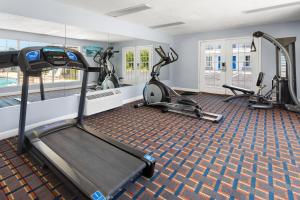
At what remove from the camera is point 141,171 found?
6.42 ft

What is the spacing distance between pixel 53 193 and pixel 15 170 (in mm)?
727

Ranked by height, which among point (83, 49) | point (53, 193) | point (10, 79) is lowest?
point (53, 193)

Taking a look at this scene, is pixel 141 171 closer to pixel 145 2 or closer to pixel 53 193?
pixel 53 193

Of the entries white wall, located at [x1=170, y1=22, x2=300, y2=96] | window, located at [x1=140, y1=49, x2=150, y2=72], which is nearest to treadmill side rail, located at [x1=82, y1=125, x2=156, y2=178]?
window, located at [x1=140, y1=49, x2=150, y2=72]

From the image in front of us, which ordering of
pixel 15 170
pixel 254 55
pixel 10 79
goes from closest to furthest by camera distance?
pixel 15 170 < pixel 10 79 < pixel 254 55

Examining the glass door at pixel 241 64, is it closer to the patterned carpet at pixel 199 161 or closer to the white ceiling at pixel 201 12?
the white ceiling at pixel 201 12

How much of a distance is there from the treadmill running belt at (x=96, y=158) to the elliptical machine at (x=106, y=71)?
2313 millimetres

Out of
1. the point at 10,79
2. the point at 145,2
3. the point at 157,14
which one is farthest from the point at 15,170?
the point at 157,14

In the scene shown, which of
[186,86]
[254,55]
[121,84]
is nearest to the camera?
[121,84]

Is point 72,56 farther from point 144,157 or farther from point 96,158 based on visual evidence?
point 144,157

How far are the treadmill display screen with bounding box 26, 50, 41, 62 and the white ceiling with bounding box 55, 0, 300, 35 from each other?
1958 millimetres

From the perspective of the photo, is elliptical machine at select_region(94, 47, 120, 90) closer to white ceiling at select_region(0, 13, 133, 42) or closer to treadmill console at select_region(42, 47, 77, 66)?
white ceiling at select_region(0, 13, 133, 42)

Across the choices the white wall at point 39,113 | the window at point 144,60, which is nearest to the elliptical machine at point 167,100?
the window at point 144,60

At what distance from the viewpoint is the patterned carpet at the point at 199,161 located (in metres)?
1.75
